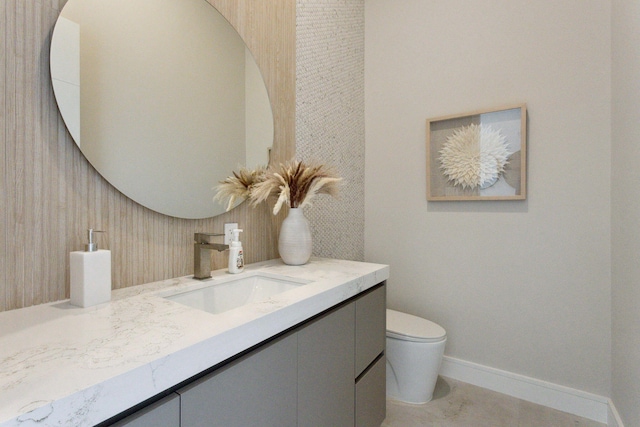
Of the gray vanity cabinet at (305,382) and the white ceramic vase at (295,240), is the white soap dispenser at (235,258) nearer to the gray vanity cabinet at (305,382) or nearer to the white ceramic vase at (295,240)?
the white ceramic vase at (295,240)

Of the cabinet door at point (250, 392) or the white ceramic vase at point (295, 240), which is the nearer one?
the cabinet door at point (250, 392)

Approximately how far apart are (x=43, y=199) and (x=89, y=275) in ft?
0.81

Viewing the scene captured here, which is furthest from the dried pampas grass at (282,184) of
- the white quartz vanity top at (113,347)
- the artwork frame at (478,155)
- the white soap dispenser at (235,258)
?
the artwork frame at (478,155)

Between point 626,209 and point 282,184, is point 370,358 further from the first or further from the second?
point 626,209

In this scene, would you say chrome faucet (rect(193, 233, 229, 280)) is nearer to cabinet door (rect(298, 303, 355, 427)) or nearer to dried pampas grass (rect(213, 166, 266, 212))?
dried pampas grass (rect(213, 166, 266, 212))

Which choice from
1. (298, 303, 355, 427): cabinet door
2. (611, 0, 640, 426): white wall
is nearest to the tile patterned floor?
(611, 0, 640, 426): white wall

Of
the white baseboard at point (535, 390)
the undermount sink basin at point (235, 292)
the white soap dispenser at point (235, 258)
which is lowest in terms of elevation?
the white baseboard at point (535, 390)

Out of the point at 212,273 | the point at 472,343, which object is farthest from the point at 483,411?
the point at 212,273

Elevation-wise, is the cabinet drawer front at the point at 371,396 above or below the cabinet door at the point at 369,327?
below

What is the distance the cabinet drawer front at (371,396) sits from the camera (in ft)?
4.03

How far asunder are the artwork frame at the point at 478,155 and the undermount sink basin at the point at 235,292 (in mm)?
1304

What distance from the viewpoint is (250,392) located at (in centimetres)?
73

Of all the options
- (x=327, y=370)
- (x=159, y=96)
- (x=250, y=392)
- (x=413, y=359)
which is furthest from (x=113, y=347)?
(x=413, y=359)

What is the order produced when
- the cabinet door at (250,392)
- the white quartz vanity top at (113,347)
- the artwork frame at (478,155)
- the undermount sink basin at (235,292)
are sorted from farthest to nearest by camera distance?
the artwork frame at (478,155) < the undermount sink basin at (235,292) < the cabinet door at (250,392) < the white quartz vanity top at (113,347)
